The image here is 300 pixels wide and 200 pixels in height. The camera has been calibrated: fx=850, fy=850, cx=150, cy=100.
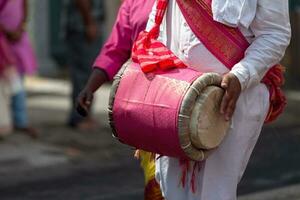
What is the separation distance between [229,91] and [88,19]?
17.8ft

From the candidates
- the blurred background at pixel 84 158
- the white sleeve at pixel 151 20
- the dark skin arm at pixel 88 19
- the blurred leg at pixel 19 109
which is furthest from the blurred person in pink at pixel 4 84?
the white sleeve at pixel 151 20

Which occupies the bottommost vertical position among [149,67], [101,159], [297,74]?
[297,74]

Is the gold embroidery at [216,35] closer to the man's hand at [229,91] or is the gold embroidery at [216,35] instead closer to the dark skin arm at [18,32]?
the man's hand at [229,91]

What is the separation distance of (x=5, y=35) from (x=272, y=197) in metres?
3.23

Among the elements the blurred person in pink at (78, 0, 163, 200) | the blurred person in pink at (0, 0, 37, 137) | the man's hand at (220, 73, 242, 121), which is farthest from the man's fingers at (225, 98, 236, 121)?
the blurred person in pink at (0, 0, 37, 137)

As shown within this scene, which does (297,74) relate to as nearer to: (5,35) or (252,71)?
(5,35)

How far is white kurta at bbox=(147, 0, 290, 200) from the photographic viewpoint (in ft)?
11.0

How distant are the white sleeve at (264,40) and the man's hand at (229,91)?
31mm

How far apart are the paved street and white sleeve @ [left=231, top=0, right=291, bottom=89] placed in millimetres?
2658

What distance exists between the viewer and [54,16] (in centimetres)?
1234

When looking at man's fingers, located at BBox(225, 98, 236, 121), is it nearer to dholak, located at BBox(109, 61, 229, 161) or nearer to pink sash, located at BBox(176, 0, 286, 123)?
dholak, located at BBox(109, 61, 229, 161)

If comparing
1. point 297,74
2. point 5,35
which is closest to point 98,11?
point 5,35

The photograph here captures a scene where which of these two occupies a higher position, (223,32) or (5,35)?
(223,32)

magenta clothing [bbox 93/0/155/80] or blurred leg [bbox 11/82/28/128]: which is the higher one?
magenta clothing [bbox 93/0/155/80]
